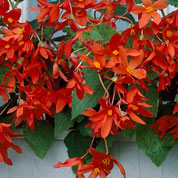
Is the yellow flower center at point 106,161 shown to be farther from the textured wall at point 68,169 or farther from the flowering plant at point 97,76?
the textured wall at point 68,169

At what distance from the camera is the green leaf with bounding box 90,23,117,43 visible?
0.75 metres

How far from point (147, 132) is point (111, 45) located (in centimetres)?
29

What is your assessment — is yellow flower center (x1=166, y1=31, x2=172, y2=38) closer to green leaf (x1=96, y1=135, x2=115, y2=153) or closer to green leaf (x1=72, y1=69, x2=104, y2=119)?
green leaf (x1=72, y1=69, x2=104, y2=119)

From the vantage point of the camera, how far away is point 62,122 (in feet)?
3.03

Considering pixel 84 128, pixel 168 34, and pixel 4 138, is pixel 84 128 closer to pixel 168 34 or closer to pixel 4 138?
pixel 4 138

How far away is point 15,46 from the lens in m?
0.86

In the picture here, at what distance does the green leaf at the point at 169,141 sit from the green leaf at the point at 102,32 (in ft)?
0.97

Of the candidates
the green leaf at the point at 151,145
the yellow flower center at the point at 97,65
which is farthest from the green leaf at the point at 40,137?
the yellow flower center at the point at 97,65

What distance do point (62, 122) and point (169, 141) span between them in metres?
0.28

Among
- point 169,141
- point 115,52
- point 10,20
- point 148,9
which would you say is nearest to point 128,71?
point 115,52

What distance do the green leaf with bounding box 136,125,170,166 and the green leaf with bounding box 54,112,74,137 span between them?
18 cm

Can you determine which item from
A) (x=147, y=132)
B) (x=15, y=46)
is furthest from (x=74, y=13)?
(x=147, y=132)

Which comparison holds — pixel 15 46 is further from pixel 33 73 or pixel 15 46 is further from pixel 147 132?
pixel 147 132

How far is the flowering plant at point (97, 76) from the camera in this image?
691 millimetres
